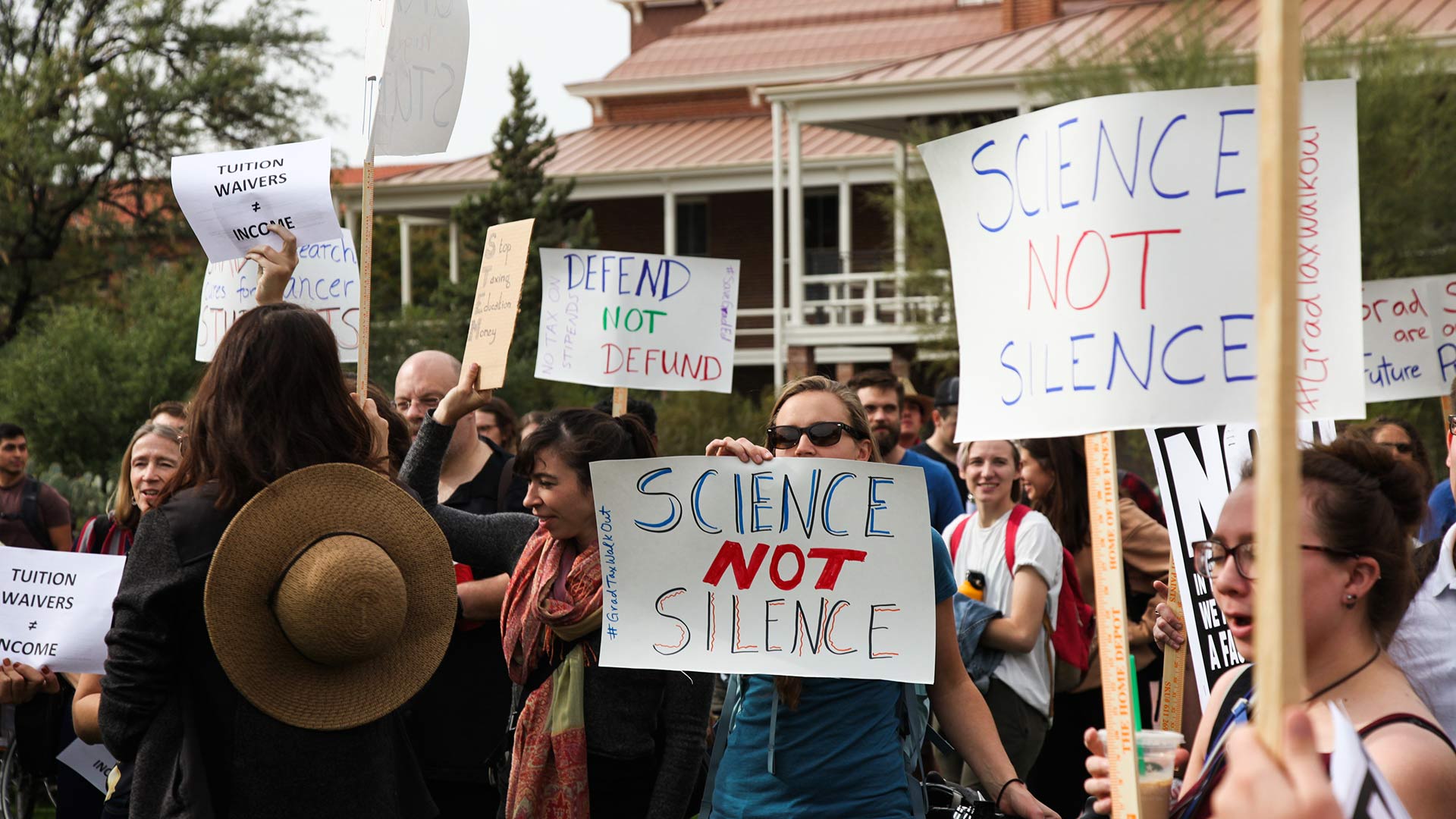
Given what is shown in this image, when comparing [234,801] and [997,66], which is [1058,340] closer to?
[234,801]

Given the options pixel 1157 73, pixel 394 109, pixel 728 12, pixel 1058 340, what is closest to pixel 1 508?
pixel 394 109

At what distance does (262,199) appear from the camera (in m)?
5.25

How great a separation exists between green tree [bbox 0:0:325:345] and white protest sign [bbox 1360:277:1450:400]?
72.2 feet

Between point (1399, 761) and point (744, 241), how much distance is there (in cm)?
2923

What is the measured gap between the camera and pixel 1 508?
9.95 meters

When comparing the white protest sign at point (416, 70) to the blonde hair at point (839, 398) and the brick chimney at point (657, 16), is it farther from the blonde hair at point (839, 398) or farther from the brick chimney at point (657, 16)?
the brick chimney at point (657, 16)

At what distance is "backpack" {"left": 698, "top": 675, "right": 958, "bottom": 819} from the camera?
11.4 ft

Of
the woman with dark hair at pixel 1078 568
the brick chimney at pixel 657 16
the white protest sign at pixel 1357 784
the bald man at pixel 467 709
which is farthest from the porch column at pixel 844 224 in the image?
the white protest sign at pixel 1357 784

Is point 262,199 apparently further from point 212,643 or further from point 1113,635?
point 1113,635

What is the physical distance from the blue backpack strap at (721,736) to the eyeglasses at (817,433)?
58 centimetres

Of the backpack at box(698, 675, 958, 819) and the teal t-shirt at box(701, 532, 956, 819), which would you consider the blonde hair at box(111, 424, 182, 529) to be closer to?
the backpack at box(698, 675, 958, 819)

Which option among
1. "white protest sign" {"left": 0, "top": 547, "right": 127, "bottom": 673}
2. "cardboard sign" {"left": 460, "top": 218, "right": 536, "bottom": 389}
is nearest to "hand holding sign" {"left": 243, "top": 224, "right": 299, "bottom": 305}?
"cardboard sign" {"left": 460, "top": 218, "right": 536, "bottom": 389}

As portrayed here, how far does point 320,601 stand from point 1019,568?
3.38 m

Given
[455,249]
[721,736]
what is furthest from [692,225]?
[721,736]
